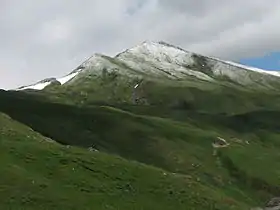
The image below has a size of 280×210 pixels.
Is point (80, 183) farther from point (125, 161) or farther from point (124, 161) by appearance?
point (125, 161)

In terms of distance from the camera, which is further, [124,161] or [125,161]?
[125,161]

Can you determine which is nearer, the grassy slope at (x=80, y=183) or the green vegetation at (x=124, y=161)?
the grassy slope at (x=80, y=183)

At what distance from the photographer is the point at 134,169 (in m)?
72.7

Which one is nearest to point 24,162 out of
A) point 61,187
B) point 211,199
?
point 61,187

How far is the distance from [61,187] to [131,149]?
7522cm

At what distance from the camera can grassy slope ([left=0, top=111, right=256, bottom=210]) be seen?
57625 millimetres

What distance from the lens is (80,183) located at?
6362cm

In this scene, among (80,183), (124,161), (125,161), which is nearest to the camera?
(80,183)

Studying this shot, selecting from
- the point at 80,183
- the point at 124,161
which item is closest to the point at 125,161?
the point at 124,161

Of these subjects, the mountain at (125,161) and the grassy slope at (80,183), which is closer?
the grassy slope at (80,183)

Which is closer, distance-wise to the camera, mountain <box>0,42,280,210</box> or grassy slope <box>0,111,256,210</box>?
grassy slope <box>0,111,256,210</box>

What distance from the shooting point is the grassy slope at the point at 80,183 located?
57.6 m

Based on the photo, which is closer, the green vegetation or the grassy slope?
the grassy slope

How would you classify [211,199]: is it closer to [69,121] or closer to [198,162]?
[198,162]
